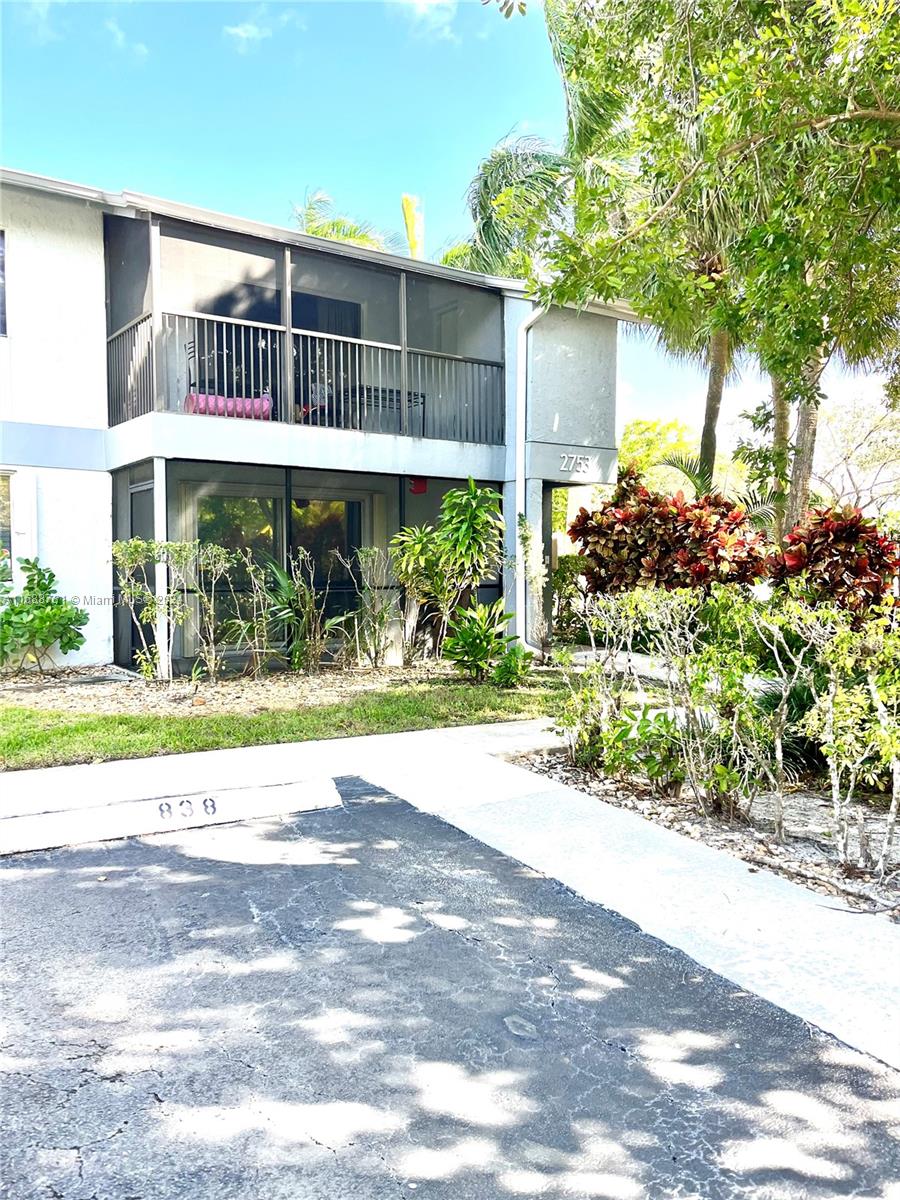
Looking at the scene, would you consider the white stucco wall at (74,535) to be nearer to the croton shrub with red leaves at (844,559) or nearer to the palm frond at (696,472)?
the croton shrub with red leaves at (844,559)

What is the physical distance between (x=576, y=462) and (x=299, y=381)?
13.7 ft

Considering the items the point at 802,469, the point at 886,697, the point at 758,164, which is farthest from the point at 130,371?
the point at 802,469

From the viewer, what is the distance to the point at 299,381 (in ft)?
37.0

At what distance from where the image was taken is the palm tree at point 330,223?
82.0 feet

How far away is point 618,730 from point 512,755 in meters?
1.20

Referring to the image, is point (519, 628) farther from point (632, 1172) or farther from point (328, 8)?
point (328, 8)

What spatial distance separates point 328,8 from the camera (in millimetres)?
16141

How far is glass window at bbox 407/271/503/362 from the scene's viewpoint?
12.6 m

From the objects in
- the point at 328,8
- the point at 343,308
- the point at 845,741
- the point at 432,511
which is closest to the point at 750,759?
the point at 845,741

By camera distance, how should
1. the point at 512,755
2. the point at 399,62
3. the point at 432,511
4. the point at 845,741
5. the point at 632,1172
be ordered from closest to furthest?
the point at 632,1172 < the point at 845,741 < the point at 512,755 < the point at 432,511 < the point at 399,62

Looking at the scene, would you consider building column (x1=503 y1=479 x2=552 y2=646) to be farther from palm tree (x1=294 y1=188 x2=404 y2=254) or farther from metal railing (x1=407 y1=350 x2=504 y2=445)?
palm tree (x1=294 y1=188 x2=404 y2=254)

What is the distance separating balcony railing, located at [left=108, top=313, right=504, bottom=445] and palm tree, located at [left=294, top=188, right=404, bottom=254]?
14.1 meters

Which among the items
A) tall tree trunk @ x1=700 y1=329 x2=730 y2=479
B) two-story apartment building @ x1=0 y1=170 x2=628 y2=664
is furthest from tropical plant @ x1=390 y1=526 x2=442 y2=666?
tall tree trunk @ x1=700 y1=329 x2=730 y2=479

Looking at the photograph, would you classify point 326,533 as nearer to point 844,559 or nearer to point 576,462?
point 576,462
